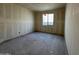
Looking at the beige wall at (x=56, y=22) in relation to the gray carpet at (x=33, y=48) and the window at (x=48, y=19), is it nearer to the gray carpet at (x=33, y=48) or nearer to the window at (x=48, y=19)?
the window at (x=48, y=19)

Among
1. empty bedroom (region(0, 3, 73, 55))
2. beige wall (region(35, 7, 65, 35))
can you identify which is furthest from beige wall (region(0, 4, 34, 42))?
beige wall (region(35, 7, 65, 35))

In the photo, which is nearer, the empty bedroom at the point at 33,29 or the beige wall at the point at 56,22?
the empty bedroom at the point at 33,29

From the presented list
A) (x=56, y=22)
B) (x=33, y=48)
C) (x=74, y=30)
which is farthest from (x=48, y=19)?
(x=74, y=30)

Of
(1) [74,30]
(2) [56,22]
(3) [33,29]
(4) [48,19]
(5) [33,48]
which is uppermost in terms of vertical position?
(4) [48,19]

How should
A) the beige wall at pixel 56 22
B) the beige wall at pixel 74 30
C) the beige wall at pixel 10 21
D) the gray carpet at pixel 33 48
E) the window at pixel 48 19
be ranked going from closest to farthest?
the beige wall at pixel 74 30 < the gray carpet at pixel 33 48 < the beige wall at pixel 10 21 < the beige wall at pixel 56 22 < the window at pixel 48 19

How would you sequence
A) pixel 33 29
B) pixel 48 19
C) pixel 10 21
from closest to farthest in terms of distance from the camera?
pixel 10 21 → pixel 48 19 → pixel 33 29

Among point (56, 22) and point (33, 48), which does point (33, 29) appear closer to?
point (56, 22)

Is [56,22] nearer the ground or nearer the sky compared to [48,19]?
nearer the ground

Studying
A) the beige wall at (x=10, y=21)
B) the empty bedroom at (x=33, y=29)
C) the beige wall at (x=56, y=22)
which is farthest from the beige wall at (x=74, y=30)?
the beige wall at (x=56, y=22)

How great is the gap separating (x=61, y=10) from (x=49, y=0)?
7472mm

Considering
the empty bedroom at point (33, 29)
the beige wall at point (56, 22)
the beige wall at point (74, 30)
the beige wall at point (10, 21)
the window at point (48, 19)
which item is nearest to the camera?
the beige wall at point (74, 30)

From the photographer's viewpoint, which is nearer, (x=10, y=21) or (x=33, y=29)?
(x=10, y=21)

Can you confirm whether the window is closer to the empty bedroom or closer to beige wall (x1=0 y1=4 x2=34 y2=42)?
the empty bedroom
